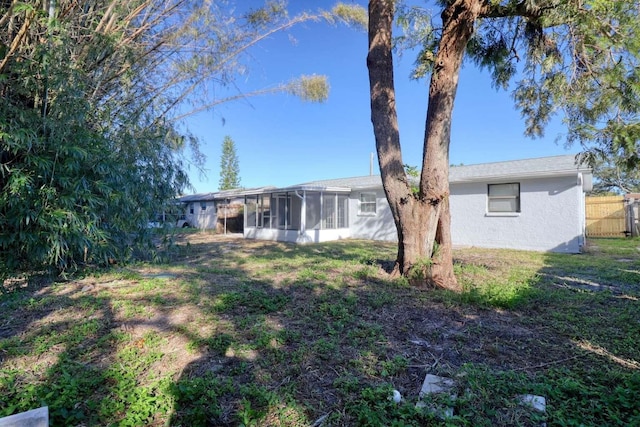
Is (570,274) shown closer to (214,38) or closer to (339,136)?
(214,38)

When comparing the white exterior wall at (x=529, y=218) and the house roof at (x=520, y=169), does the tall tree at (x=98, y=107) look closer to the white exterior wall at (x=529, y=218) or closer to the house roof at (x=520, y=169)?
the house roof at (x=520, y=169)

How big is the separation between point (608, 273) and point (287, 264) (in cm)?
630

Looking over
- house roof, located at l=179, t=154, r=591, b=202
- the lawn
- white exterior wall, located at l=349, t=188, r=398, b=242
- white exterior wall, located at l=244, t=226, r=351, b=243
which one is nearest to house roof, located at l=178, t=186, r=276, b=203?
white exterior wall, located at l=244, t=226, r=351, b=243

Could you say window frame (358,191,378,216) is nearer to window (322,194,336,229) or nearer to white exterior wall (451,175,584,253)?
window (322,194,336,229)

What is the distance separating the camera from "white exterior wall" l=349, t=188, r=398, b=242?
13.5 metres

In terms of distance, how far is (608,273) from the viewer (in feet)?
20.5

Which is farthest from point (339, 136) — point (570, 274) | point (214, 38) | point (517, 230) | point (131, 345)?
point (131, 345)

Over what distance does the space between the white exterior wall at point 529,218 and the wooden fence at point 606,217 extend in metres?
5.41

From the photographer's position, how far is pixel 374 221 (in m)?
14.0

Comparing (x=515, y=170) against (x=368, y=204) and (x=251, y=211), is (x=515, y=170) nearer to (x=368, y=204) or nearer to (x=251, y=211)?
(x=368, y=204)

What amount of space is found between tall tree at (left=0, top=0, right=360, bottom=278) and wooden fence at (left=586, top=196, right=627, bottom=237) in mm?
14640

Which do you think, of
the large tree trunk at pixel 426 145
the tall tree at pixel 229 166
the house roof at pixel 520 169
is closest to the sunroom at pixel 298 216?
the house roof at pixel 520 169

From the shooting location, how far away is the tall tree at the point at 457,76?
4.15 metres

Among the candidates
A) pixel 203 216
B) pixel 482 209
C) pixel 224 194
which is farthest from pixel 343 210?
pixel 203 216
